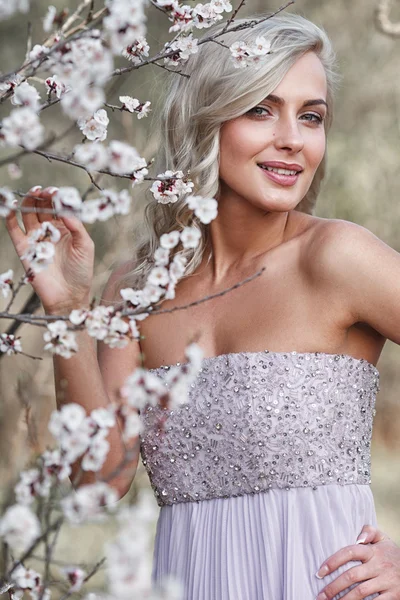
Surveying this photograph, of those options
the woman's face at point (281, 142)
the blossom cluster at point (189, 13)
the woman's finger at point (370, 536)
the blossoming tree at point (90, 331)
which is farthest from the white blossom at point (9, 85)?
the woman's finger at point (370, 536)

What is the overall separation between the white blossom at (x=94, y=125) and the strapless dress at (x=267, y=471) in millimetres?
616

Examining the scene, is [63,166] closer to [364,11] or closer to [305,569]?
[364,11]

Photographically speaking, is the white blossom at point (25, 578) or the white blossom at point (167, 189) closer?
the white blossom at point (25, 578)

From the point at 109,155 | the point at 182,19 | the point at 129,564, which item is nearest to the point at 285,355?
the point at 182,19

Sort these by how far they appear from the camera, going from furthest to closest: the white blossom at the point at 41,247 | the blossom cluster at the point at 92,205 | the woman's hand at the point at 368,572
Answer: the woman's hand at the point at 368,572, the white blossom at the point at 41,247, the blossom cluster at the point at 92,205

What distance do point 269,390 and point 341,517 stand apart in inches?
11.2

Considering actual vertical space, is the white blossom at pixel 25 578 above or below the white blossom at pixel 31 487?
below

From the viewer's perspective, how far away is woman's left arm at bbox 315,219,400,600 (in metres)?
1.68

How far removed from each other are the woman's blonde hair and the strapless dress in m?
0.31

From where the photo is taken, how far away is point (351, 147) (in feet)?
24.9

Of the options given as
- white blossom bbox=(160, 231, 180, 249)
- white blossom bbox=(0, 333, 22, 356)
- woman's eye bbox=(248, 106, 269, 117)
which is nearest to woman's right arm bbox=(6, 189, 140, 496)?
white blossom bbox=(0, 333, 22, 356)

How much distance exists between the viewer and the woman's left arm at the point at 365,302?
1.68 meters

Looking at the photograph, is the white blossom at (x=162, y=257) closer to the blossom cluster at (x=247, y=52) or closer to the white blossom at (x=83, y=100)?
the white blossom at (x=83, y=100)

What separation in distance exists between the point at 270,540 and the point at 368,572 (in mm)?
212
